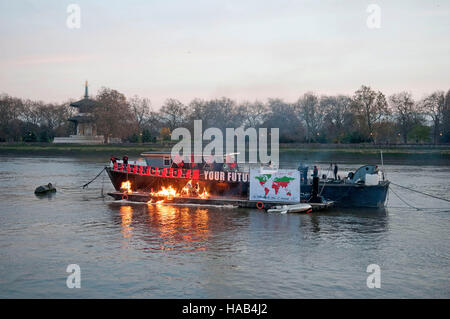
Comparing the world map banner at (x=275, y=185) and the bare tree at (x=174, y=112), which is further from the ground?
the bare tree at (x=174, y=112)

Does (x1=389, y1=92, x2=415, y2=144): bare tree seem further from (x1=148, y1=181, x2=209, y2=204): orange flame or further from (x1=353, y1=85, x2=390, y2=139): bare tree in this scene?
(x1=148, y1=181, x2=209, y2=204): orange flame

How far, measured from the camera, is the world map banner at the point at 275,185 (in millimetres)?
30650

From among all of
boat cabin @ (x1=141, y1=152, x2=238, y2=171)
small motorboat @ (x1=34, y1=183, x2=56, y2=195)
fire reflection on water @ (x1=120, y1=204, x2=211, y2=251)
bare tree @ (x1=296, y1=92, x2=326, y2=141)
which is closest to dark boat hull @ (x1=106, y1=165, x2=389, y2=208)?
boat cabin @ (x1=141, y1=152, x2=238, y2=171)

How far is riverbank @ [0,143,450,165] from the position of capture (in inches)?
3457

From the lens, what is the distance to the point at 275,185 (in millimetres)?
31016

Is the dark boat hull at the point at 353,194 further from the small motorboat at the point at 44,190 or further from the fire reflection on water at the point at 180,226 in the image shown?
the small motorboat at the point at 44,190

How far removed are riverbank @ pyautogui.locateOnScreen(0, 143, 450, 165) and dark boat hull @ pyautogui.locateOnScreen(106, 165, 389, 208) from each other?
55.1 metres

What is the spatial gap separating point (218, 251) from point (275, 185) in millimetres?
11410

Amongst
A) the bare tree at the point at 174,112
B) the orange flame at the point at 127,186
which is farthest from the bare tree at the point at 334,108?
the orange flame at the point at 127,186

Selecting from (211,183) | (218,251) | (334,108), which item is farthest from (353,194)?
(334,108)

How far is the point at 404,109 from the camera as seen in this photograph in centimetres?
11381

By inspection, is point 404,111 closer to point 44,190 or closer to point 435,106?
point 435,106

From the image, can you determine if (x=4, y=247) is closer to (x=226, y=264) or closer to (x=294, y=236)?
(x=226, y=264)

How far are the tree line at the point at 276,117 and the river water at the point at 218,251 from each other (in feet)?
253
